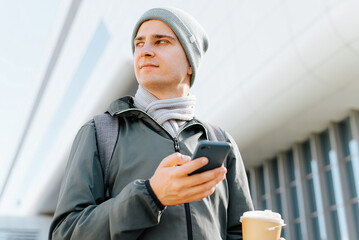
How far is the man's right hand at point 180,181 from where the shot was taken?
1.62 m

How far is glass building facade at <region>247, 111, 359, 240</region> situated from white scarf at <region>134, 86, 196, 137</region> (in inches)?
542

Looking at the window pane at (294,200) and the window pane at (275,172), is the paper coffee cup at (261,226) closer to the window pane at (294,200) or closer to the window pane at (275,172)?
the window pane at (294,200)

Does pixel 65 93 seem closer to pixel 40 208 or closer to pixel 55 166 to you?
pixel 55 166

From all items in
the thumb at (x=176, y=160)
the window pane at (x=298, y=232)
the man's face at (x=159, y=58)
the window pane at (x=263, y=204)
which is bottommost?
the window pane at (x=298, y=232)

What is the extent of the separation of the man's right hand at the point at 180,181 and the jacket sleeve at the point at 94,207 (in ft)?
0.20

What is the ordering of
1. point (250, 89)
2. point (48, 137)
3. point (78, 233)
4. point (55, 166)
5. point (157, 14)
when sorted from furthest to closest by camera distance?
point (48, 137) → point (55, 166) → point (250, 89) → point (157, 14) → point (78, 233)

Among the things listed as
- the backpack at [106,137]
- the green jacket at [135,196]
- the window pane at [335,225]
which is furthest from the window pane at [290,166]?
the backpack at [106,137]

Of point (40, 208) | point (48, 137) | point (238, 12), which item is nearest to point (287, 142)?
point (238, 12)

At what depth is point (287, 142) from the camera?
1811 centimetres

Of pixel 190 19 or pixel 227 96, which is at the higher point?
→ pixel 227 96

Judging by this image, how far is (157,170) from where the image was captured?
167 cm

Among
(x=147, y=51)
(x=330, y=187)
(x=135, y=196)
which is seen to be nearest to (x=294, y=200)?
(x=330, y=187)

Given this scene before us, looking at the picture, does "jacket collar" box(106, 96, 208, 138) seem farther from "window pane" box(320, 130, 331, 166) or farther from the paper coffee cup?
"window pane" box(320, 130, 331, 166)

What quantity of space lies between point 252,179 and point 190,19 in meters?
18.9
